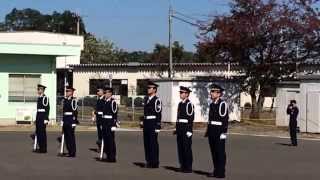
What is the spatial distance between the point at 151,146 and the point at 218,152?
91.9 inches

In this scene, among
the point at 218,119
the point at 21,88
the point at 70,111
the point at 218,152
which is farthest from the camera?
the point at 21,88

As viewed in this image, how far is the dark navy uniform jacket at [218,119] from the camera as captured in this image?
15281mm

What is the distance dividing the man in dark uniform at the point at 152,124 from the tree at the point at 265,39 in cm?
2556

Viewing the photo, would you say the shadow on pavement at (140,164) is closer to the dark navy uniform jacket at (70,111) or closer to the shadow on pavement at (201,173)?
the shadow on pavement at (201,173)

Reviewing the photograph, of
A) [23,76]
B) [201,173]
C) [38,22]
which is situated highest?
[38,22]

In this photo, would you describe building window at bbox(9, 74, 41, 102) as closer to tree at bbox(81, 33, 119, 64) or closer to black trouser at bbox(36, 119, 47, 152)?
black trouser at bbox(36, 119, 47, 152)

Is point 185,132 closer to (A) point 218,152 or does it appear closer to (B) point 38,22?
(A) point 218,152

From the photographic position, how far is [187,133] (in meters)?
16.1

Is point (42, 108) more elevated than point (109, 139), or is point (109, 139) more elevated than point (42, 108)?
point (42, 108)

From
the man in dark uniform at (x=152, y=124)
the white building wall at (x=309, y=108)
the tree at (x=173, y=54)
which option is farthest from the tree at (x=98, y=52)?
the man in dark uniform at (x=152, y=124)

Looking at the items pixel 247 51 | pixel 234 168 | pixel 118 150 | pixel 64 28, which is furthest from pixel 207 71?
pixel 64 28

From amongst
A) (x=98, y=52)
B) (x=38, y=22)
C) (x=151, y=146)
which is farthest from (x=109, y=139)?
(x=38, y=22)

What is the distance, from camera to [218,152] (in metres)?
15.2

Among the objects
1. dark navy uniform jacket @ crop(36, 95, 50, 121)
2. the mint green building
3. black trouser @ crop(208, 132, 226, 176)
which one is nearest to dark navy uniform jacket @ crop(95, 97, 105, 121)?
dark navy uniform jacket @ crop(36, 95, 50, 121)
